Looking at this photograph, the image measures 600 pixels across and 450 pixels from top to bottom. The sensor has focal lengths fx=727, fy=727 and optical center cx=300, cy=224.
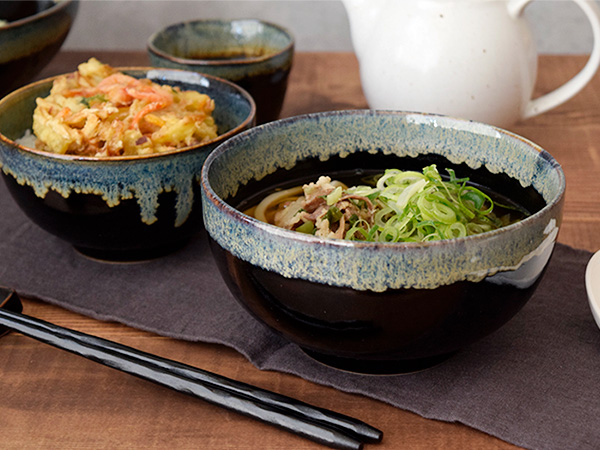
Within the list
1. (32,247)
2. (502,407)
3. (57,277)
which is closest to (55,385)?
(57,277)

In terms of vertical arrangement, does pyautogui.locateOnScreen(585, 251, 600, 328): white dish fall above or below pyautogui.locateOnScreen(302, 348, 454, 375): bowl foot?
above

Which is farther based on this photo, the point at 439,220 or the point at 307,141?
the point at 307,141

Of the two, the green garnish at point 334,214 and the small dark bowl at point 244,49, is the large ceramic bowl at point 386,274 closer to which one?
the green garnish at point 334,214

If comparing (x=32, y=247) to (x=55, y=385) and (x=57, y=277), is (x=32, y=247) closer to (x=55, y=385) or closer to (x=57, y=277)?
(x=57, y=277)

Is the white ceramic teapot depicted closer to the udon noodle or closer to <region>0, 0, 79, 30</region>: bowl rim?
the udon noodle

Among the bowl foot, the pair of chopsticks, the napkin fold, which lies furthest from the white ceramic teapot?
the pair of chopsticks

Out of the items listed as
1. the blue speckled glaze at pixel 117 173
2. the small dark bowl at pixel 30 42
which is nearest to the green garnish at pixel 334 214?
the blue speckled glaze at pixel 117 173

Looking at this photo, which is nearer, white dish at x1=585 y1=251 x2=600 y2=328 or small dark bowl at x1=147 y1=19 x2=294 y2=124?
white dish at x1=585 y1=251 x2=600 y2=328
